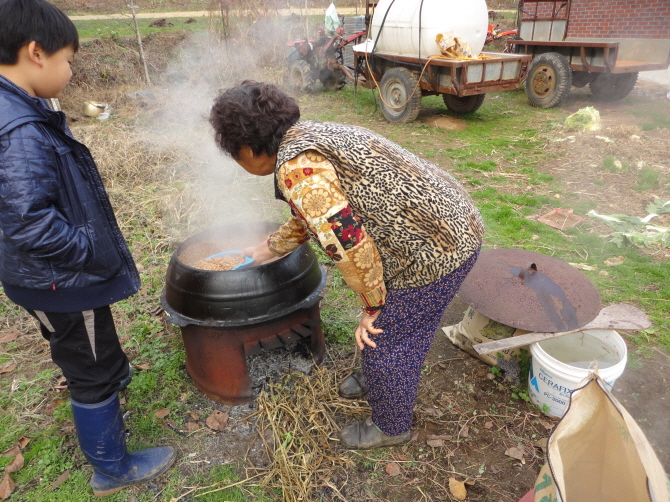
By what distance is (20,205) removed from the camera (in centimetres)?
155

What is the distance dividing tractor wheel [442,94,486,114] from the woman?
26.2ft

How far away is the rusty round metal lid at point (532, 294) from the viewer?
249 centimetres

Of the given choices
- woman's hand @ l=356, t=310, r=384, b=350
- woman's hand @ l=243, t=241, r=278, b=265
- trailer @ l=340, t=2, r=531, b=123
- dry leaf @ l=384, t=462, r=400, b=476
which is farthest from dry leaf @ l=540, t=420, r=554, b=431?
trailer @ l=340, t=2, r=531, b=123

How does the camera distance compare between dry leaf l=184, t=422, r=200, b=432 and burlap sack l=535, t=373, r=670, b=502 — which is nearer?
burlap sack l=535, t=373, r=670, b=502

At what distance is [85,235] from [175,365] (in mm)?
1607

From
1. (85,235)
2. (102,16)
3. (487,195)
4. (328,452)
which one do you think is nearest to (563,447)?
(328,452)

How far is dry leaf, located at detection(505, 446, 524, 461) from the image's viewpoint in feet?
8.01

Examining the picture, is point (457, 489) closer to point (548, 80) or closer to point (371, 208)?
point (371, 208)

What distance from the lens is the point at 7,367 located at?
10.3 ft

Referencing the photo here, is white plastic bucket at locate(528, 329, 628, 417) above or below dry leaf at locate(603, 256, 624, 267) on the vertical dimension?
above

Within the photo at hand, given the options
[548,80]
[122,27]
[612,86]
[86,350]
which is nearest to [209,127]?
[86,350]

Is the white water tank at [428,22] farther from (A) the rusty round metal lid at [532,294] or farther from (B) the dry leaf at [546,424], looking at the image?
(B) the dry leaf at [546,424]

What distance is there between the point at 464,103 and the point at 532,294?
7.70 metres

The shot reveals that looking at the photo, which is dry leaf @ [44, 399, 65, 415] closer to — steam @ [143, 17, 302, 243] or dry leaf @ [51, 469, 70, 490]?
dry leaf @ [51, 469, 70, 490]
